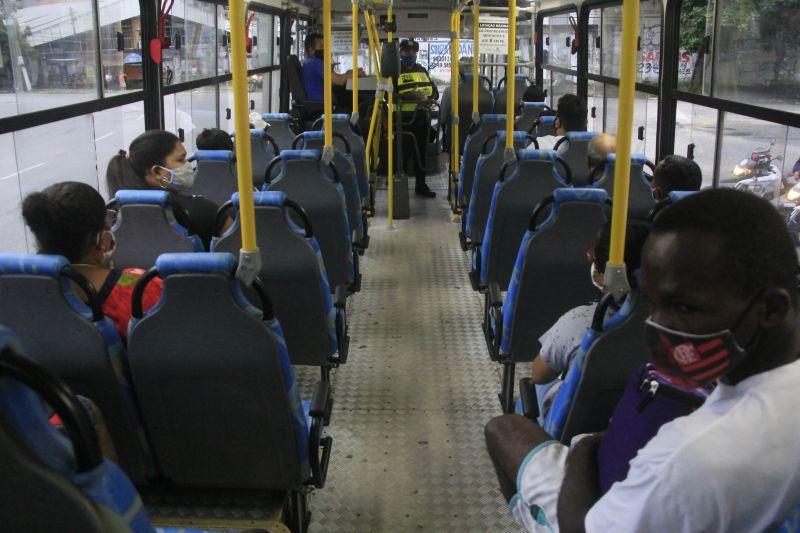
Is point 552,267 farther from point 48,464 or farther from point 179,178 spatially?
point 48,464

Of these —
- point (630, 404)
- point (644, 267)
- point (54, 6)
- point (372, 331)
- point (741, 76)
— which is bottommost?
point (372, 331)

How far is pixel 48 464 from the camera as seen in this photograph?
3.38 feet

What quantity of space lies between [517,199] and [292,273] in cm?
144

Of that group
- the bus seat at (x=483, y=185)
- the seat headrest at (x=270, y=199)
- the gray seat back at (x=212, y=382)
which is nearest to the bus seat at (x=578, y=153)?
the bus seat at (x=483, y=185)

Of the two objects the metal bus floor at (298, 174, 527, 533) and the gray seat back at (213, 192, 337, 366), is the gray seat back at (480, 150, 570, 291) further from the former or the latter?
the gray seat back at (213, 192, 337, 366)

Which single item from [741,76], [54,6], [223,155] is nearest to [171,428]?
[223,155]

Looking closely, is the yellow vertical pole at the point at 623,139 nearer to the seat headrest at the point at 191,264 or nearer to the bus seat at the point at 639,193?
the seat headrest at the point at 191,264

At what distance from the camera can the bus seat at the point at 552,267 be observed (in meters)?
2.80

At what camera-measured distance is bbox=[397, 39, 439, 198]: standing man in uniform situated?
7.99m

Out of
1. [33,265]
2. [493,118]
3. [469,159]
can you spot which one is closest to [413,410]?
[33,265]

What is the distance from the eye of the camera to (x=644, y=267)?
3.99 feet

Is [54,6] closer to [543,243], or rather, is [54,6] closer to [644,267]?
[543,243]

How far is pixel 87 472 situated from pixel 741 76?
4313mm

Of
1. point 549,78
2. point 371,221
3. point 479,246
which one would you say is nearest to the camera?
point 479,246
